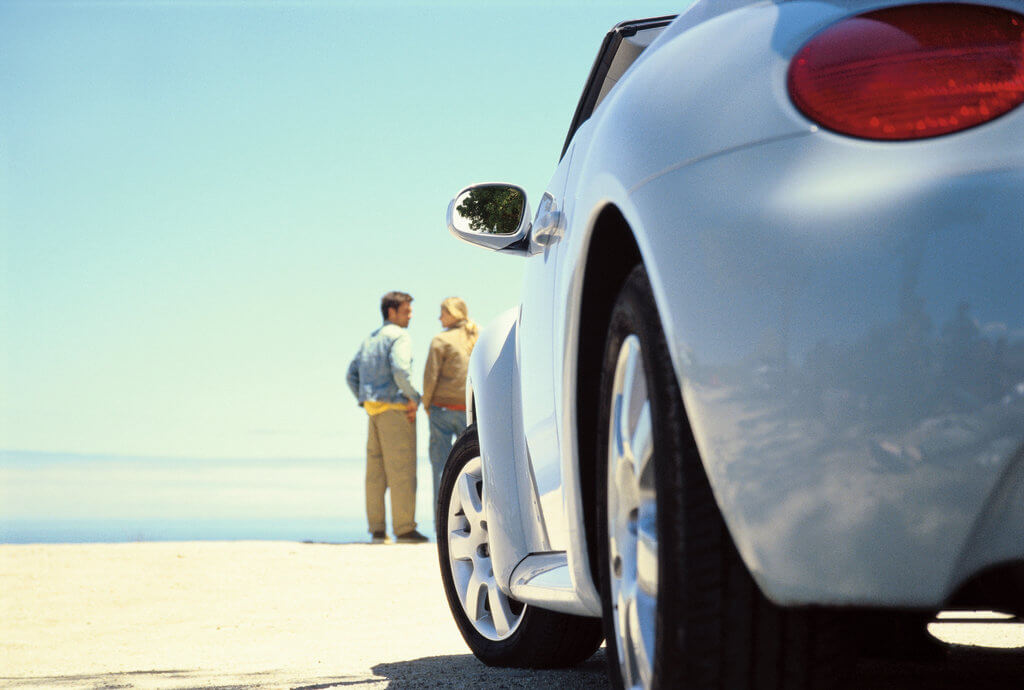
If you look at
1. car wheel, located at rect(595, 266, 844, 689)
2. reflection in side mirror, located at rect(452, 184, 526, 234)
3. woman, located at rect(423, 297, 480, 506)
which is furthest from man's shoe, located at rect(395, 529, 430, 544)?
car wheel, located at rect(595, 266, 844, 689)

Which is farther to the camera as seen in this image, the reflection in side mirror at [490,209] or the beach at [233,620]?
the beach at [233,620]

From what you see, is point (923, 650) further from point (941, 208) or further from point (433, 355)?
point (433, 355)

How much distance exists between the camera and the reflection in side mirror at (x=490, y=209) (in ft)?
11.3

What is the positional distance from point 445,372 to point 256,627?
4.35 m

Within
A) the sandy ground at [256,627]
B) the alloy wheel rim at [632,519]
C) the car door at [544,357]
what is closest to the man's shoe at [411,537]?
the sandy ground at [256,627]

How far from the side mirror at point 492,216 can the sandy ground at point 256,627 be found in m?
1.33

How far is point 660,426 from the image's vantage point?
173 cm

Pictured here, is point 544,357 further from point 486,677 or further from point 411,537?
point 411,537

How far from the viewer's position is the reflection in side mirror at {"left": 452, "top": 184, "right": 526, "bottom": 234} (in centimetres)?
346

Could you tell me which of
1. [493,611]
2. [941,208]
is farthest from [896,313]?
[493,611]

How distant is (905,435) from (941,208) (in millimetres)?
295

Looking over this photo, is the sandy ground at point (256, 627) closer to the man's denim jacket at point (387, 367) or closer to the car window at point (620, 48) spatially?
the man's denim jacket at point (387, 367)

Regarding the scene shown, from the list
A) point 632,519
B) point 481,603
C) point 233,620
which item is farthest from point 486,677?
point 233,620

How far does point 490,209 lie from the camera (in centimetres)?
352
